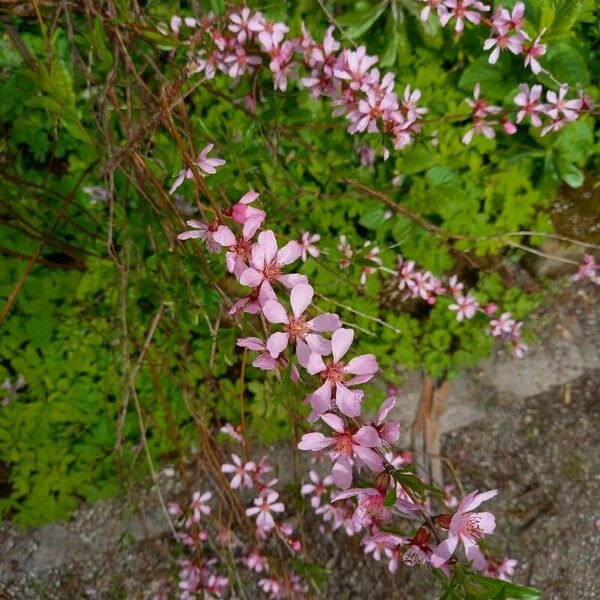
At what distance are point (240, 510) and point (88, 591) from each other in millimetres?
1308

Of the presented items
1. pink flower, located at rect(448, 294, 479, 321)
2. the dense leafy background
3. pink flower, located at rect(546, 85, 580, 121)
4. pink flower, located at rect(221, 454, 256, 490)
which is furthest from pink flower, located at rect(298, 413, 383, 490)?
pink flower, located at rect(448, 294, 479, 321)

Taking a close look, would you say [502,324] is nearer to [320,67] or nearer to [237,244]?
[320,67]

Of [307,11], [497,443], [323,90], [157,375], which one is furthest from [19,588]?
[307,11]

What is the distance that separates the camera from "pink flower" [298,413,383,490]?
971 millimetres

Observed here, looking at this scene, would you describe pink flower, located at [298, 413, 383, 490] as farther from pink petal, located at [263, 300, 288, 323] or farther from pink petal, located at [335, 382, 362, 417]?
pink petal, located at [263, 300, 288, 323]

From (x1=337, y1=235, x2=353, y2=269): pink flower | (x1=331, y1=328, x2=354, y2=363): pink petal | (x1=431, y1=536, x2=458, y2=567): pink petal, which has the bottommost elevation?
(x1=431, y1=536, x2=458, y2=567): pink petal

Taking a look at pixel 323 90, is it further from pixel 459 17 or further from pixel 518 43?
pixel 518 43

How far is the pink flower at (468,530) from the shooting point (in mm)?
974

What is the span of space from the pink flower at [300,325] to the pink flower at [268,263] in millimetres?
27

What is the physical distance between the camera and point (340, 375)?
1.04m

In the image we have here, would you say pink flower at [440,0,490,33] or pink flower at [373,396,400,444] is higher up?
pink flower at [440,0,490,33]

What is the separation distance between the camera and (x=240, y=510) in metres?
1.98

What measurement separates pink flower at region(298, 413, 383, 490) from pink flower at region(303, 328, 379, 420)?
28 mm

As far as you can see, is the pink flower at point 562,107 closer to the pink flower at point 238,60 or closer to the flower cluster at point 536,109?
the flower cluster at point 536,109
